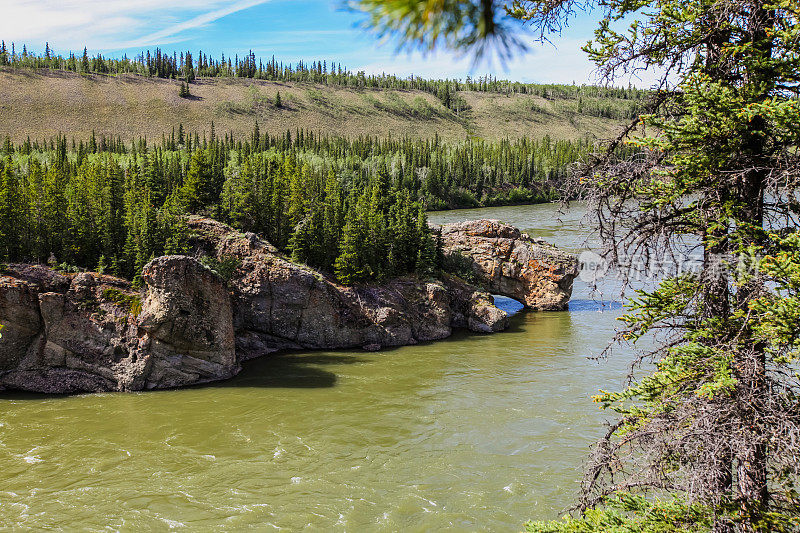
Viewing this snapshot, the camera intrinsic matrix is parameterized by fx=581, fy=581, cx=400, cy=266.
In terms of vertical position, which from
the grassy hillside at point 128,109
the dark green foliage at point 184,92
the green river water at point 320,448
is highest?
the dark green foliage at point 184,92

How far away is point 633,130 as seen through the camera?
7.66 metres

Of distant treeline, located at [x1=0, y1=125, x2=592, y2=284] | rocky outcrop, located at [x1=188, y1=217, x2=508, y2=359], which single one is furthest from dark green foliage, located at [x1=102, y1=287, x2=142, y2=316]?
rocky outcrop, located at [x1=188, y1=217, x2=508, y2=359]

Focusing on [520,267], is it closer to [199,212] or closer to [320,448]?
[199,212]

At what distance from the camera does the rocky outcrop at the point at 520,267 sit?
1565 inches

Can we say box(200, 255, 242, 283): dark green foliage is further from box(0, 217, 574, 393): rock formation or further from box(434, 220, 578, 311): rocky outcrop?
box(434, 220, 578, 311): rocky outcrop

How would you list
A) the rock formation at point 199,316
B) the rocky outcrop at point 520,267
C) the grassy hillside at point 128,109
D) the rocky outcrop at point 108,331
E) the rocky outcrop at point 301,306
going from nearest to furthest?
the rocky outcrop at point 108,331 < the rock formation at point 199,316 < the rocky outcrop at point 301,306 < the rocky outcrop at point 520,267 < the grassy hillside at point 128,109

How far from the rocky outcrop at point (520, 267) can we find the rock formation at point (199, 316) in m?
4.72

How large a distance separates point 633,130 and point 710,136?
1156mm

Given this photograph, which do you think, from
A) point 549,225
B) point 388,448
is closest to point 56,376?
point 388,448

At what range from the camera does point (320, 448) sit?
19.1 meters

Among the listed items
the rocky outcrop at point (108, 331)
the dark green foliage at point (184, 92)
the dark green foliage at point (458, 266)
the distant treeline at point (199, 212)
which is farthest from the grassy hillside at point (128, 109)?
the rocky outcrop at point (108, 331)

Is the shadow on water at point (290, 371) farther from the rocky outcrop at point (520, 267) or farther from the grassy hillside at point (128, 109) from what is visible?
the grassy hillside at point (128, 109)

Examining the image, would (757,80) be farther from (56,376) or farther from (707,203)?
(56,376)

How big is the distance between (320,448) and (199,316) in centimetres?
947
